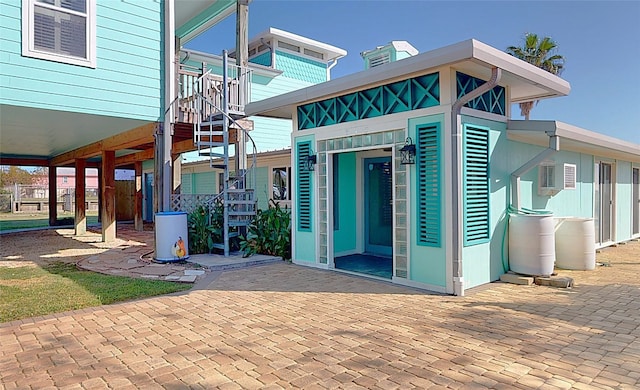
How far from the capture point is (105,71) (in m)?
6.82

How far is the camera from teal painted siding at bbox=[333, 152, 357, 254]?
7977mm

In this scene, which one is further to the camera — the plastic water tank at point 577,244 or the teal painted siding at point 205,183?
the teal painted siding at point 205,183

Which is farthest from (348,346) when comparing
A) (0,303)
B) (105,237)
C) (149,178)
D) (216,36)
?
(149,178)

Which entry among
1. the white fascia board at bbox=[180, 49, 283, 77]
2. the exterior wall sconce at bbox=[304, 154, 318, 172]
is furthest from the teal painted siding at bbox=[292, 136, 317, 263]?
the white fascia board at bbox=[180, 49, 283, 77]

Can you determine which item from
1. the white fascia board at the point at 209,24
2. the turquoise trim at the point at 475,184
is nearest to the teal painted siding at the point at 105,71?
the white fascia board at the point at 209,24

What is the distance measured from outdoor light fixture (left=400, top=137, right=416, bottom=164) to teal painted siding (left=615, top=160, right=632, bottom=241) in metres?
7.44

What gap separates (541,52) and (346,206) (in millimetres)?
13712

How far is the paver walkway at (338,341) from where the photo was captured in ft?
9.42

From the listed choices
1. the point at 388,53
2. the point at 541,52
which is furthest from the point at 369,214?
the point at 541,52

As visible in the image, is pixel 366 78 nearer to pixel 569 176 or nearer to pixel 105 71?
pixel 569 176

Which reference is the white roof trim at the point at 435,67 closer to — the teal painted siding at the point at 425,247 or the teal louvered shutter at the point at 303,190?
the teal painted siding at the point at 425,247

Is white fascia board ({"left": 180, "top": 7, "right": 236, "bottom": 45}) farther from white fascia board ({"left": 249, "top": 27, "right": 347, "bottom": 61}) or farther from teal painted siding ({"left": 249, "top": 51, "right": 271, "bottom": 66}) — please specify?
teal painted siding ({"left": 249, "top": 51, "right": 271, "bottom": 66})

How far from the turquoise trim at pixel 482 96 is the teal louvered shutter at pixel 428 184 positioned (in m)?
0.59

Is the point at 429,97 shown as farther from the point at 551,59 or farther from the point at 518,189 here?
the point at 551,59
